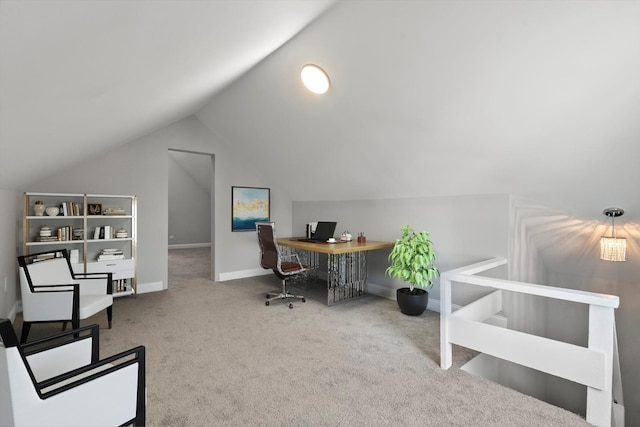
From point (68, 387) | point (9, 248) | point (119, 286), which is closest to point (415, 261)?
point (68, 387)

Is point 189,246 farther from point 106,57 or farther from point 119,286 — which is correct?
point 106,57

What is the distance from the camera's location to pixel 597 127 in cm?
242

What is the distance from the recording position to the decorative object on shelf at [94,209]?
4348mm

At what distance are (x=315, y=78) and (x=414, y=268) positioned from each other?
2.44 meters

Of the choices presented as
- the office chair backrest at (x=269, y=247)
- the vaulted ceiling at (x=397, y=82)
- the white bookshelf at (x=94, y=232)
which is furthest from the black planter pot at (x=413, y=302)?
the white bookshelf at (x=94, y=232)

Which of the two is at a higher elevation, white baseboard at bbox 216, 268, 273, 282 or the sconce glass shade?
the sconce glass shade

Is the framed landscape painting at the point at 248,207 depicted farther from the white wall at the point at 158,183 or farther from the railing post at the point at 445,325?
the railing post at the point at 445,325

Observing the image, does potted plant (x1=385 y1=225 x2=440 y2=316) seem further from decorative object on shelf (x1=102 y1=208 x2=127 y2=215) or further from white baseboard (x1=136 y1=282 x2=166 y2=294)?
decorative object on shelf (x1=102 y1=208 x2=127 y2=215)

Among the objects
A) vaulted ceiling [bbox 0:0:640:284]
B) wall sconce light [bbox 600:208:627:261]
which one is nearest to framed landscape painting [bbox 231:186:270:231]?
vaulted ceiling [bbox 0:0:640:284]

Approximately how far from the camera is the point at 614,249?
2.89 metres

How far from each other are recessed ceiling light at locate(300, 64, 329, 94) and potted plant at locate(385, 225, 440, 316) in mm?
1955

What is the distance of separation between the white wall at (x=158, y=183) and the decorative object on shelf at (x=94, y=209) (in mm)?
264

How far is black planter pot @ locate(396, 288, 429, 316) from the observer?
3.85 metres

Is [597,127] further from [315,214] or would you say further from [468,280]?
[315,214]
